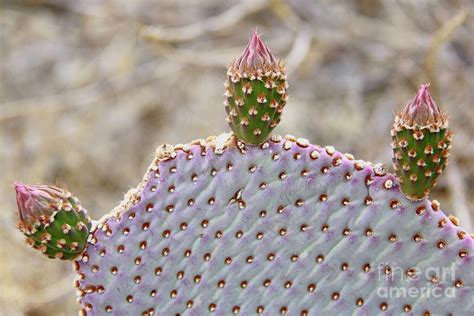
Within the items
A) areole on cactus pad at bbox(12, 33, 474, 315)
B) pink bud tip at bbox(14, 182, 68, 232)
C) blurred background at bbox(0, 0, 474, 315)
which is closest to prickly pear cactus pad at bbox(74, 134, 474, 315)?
areole on cactus pad at bbox(12, 33, 474, 315)

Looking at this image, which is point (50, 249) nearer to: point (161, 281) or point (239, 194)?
point (161, 281)

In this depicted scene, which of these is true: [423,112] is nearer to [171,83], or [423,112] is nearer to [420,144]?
[420,144]

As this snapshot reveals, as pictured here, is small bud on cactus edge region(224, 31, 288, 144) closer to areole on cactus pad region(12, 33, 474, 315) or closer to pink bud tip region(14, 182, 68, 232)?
areole on cactus pad region(12, 33, 474, 315)

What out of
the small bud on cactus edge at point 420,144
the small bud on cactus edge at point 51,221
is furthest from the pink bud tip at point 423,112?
the small bud on cactus edge at point 51,221

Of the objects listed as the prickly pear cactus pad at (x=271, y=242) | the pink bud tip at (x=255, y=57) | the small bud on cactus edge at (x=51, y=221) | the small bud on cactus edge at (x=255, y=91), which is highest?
the pink bud tip at (x=255, y=57)

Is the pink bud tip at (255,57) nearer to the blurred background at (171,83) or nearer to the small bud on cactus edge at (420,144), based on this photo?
the small bud on cactus edge at (420,144)
